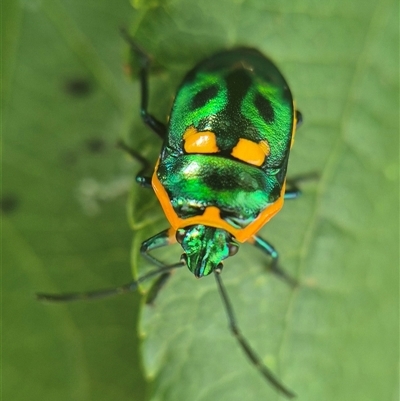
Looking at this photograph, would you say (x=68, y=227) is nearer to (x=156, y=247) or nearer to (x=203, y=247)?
(x=156, y=247)

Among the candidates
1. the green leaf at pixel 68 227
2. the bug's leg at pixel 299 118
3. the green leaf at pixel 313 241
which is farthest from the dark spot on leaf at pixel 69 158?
the bug's leg at pixel 299 118

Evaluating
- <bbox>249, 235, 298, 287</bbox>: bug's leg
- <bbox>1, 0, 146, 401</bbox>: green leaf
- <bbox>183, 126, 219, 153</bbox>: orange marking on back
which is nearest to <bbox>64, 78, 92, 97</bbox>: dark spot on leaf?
<bbox>1, 0, 146, 401</bbox>: green leaf

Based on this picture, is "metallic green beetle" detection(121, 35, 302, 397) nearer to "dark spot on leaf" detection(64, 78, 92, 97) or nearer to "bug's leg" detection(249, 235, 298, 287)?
"bug's leg" detection(249, 235, 298, 287)

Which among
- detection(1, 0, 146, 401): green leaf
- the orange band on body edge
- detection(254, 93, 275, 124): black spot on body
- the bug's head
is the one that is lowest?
detection(1, 0, 146, 401): green leaf

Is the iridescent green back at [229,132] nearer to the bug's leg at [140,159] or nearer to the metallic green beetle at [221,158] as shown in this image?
the metallic green beetle at [221,158]

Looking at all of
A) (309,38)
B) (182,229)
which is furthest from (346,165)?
(182,229)

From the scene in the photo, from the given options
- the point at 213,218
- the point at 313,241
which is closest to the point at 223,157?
the point at 213,218
